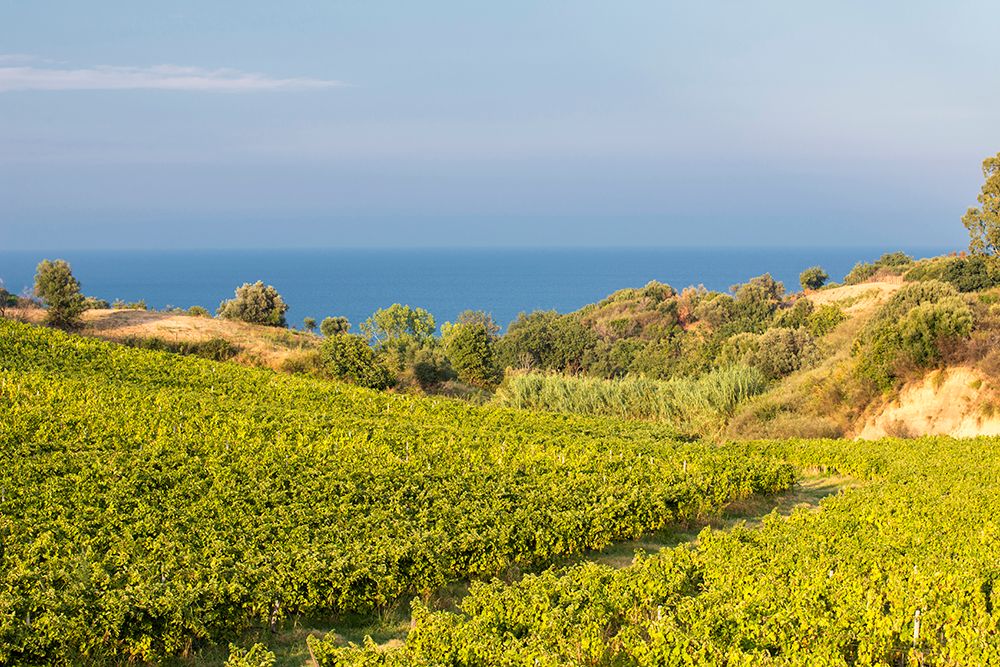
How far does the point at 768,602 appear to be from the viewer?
9883 mm

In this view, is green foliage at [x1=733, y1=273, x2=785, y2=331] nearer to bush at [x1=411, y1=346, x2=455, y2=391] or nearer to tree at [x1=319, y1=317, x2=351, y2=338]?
bush at [x1=411, y1=346, x2=455, y2=391]

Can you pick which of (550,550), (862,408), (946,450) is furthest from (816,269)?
(550,550)

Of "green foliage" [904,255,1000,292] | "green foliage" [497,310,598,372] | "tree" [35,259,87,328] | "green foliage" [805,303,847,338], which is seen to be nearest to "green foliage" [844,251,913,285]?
"green foliage" [904,255,1000,292]

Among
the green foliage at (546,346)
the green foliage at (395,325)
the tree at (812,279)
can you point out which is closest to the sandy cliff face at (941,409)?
the green foliage at (546,346)

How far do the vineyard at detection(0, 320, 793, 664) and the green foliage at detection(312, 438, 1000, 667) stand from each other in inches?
13.4

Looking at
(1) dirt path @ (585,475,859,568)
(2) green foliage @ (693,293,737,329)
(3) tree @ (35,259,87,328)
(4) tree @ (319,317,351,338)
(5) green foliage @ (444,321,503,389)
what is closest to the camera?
(1) dirt path @ (585,475,859,568)

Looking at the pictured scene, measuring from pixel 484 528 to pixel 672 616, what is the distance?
3.73m

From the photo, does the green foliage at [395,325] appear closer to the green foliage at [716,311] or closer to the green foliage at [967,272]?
the green foliage at [716,311]

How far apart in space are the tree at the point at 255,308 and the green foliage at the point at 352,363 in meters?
16.1

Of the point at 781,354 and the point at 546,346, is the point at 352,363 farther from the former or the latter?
the point at 546,346

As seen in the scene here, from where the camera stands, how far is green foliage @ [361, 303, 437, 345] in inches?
2298

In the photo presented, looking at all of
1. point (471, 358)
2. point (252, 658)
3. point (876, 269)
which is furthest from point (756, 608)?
point (876, 269)

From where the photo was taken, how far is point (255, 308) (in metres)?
52.4

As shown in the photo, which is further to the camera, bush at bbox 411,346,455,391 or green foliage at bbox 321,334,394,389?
bush at bbox 411,346,455,391
